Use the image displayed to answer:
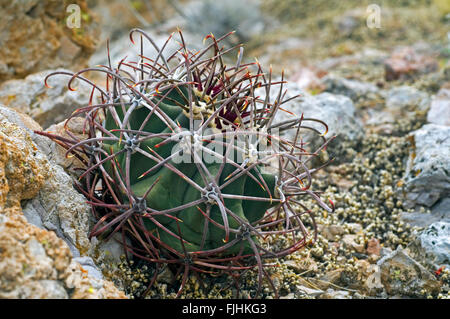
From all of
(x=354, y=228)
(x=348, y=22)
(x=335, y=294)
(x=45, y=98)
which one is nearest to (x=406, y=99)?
(x=354, y=228)

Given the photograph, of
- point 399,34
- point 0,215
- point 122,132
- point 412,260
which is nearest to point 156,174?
point 122,132

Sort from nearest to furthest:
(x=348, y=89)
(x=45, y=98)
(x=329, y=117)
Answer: (x=45, y=98) → (x=329, y=117) → (x=348, y=89)

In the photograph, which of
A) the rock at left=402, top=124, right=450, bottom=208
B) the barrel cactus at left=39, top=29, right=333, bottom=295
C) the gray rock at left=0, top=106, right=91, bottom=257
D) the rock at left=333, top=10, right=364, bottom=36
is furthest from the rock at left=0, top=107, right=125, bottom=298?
the rock at left=333, top=10, right=364, bottom=36

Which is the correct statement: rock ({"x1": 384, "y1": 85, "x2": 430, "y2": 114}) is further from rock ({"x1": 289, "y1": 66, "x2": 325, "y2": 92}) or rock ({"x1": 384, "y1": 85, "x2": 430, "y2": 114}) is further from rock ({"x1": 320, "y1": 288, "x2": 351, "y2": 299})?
rock ({"x1": 320, "y1": 288, "x2": 351, "y2": 299})

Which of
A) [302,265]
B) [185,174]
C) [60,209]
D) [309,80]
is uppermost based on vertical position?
[309,80]

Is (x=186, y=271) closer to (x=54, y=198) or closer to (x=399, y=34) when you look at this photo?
(x=54, y=198)

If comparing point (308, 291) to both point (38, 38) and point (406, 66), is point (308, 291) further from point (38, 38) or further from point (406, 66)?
point (406, 66)

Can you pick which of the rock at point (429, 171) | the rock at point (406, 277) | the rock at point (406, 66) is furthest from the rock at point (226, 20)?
the rock at point (406, 277)
